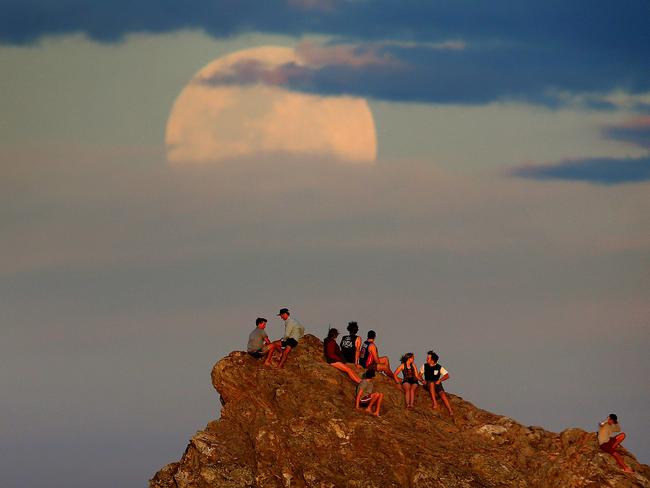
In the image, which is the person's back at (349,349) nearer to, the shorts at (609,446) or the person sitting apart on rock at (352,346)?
the person sitting apart on rock at (352,346)

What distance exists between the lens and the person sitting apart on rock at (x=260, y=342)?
65125 mm

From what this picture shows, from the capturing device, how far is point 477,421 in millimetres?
65625

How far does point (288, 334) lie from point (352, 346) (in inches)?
125

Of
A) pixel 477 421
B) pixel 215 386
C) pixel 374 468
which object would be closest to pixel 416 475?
pixel 374 468

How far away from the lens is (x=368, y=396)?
6391 cm

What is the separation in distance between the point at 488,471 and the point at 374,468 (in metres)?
5.30

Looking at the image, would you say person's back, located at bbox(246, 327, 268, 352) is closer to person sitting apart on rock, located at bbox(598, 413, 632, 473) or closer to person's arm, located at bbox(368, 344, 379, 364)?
person's arm, located at bbox(368, 344, 379, 364)

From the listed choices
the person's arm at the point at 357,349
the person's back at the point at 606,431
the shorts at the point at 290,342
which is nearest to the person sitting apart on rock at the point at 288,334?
the shorts at the point at 290,342

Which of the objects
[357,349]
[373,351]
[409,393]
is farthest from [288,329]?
[409,393]

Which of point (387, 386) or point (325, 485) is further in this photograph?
point (387, 386)

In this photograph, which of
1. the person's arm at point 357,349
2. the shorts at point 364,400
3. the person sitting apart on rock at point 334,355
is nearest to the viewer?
the shorts at point 364,400

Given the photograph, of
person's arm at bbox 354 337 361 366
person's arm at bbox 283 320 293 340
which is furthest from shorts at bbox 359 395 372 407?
person's arm at bbox 283 320 293 340

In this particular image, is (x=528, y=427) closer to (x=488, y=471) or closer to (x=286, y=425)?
(x=488, y=471)

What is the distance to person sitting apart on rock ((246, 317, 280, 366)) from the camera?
214 feet
